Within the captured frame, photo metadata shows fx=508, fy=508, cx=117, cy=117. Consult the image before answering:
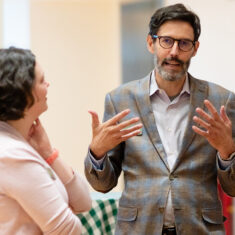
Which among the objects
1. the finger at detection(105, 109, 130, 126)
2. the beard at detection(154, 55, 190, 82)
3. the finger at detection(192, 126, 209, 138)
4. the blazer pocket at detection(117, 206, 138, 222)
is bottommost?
the blazer pocket at detection(117, 206, 138, 222)

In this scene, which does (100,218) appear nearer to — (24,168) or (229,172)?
(229,172)

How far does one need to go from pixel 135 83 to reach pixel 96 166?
1.34 feet

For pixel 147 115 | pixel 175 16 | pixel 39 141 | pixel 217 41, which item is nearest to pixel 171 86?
pixel 147 115

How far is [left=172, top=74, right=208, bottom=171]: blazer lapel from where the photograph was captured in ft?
6.54

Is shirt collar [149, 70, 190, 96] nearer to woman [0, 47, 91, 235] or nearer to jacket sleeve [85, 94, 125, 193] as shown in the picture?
jacket sleeve [85, 94, 125, 193]

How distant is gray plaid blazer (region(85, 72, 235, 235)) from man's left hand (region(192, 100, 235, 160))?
0.08m

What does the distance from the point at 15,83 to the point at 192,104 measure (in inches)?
34.1

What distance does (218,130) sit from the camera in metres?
1.87

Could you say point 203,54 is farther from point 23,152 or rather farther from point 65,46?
point 23,152

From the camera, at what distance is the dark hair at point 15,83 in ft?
4.66

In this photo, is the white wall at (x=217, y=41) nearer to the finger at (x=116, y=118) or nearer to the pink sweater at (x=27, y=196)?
the finger at (x=116, y=118)

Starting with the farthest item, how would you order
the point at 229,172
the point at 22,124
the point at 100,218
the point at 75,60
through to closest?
the point at 75,60
the point at 100,218
the point at 229,172
the point at 22,124

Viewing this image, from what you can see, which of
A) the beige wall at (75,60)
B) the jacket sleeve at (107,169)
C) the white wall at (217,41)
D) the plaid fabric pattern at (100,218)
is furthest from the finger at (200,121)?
the beige wall at (75,60)

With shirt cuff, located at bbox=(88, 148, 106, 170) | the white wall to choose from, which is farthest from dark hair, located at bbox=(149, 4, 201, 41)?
A: the white wall
